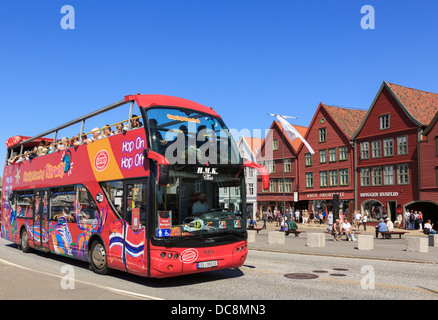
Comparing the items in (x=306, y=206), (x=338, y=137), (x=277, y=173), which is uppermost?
(x=338, y=137)

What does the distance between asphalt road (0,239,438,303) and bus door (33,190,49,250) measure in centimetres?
115

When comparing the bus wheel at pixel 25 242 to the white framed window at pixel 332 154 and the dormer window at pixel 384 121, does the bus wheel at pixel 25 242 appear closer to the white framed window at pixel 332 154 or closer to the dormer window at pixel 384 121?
the dormer window at pixel 384 121

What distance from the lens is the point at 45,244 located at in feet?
48.9

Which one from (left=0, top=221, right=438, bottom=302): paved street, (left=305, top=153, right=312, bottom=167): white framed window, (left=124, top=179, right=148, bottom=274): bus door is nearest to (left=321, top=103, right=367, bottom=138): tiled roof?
(left=305, top=153, right=312, bottom=167): white framed window

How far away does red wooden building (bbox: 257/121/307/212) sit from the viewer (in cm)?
5919

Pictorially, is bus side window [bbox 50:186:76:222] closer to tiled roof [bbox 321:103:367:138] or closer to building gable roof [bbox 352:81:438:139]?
building gable roof [bbox 352:81:438:139]

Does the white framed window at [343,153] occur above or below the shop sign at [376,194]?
above

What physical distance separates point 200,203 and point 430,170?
120ft

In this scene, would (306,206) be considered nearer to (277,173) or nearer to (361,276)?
(277,173)

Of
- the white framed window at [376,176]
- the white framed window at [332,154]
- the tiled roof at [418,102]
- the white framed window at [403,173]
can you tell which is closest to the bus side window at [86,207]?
the white framed window at [403,173]

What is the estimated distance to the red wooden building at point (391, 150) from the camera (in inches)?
1682

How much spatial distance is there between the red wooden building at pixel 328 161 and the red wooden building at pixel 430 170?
9341 mm
